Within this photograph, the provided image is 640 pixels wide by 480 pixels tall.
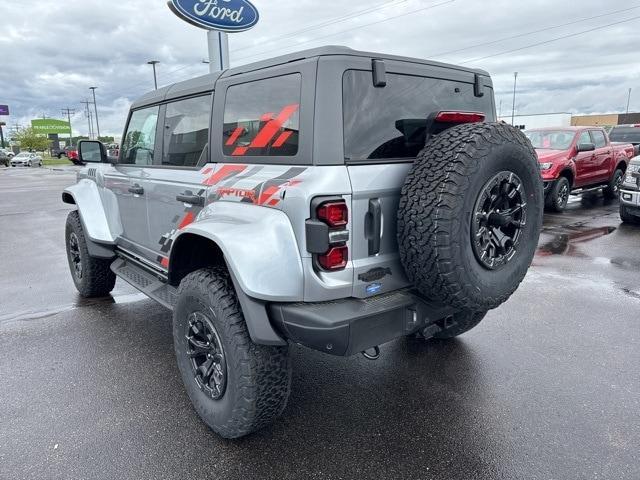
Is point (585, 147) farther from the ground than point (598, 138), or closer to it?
closer to it

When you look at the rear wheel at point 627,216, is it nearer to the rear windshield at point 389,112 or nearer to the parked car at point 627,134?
the rear windshield at point 389,112

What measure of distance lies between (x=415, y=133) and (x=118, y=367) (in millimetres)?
2687

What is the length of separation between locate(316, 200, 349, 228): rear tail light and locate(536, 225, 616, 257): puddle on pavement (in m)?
5.26

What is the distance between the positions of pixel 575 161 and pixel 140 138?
9279 mm

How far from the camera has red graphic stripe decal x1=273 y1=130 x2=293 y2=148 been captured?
2.36 m

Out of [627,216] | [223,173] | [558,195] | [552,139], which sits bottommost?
[627,216]

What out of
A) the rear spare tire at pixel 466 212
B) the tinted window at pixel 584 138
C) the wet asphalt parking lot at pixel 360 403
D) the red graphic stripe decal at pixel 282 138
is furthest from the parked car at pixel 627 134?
the red graphic stripe decal at pixel 282 138

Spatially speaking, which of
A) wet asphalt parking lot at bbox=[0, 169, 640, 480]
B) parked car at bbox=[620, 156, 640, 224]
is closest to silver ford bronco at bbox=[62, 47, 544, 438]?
wet asphalt parking lot at bbox=[0, 169, 640, 480]

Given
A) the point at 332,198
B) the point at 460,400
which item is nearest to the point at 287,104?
the point at 332,198

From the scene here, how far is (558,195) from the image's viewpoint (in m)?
→ 9.78

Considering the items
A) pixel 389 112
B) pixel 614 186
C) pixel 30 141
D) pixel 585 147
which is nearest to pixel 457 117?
pixel 389 112

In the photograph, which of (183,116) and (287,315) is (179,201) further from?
(287,315)

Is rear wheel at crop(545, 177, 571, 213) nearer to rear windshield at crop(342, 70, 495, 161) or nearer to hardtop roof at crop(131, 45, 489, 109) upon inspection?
hardtop roof at crop(131, 45, 489, 109)

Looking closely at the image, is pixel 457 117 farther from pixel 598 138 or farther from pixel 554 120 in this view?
pixel 554 120
